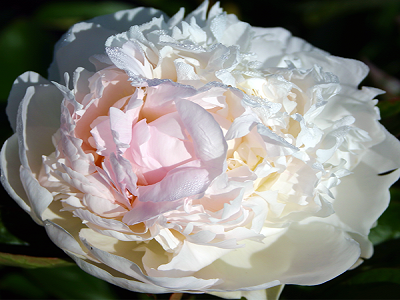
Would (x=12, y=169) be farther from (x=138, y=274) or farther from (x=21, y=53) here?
(x=21, y=53)

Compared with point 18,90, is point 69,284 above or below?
below

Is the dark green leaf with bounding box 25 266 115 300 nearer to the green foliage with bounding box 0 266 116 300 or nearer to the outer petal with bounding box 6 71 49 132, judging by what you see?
the green foliage with bounding box 0 266 116 300

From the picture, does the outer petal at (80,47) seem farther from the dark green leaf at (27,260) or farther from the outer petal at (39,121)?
the dark green leaf at (27,260)

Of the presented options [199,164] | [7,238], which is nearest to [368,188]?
[199,164]

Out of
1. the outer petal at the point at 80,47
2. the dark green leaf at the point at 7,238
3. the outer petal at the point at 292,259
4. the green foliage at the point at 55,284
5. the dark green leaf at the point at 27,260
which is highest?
the outer petal at the point at 80,47

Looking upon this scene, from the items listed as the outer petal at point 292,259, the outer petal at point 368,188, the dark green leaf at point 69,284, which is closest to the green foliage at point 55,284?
the dark green leaf at point 69,284

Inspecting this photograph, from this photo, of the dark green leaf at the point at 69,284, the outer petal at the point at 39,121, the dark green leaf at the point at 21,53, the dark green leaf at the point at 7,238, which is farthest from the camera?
the dark green leaf at the point at 21,53

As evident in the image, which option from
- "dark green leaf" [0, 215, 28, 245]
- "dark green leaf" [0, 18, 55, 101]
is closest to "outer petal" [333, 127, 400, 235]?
"dark green leaf" [0, 215, 28, 245]

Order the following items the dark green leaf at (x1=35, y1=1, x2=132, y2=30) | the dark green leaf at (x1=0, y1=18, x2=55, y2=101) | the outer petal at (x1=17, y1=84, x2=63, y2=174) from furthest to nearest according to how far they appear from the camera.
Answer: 1. the dark green leaf at (x1=35, y1=1, x2=132, y2=30)
2. the dark green leaf at (x1=0, y1=18, x2=55, y2=101)
3. the outer petal at (x1=17, y1=84, x2=63, y2=174)

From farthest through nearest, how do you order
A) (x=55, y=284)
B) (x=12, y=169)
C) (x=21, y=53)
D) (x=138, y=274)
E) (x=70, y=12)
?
1. (x=70, y=12)
2. (x=21, y=53)
3. (x=55, y=284)
4. (x=12, y=169)
5. (x=138, y=274)
